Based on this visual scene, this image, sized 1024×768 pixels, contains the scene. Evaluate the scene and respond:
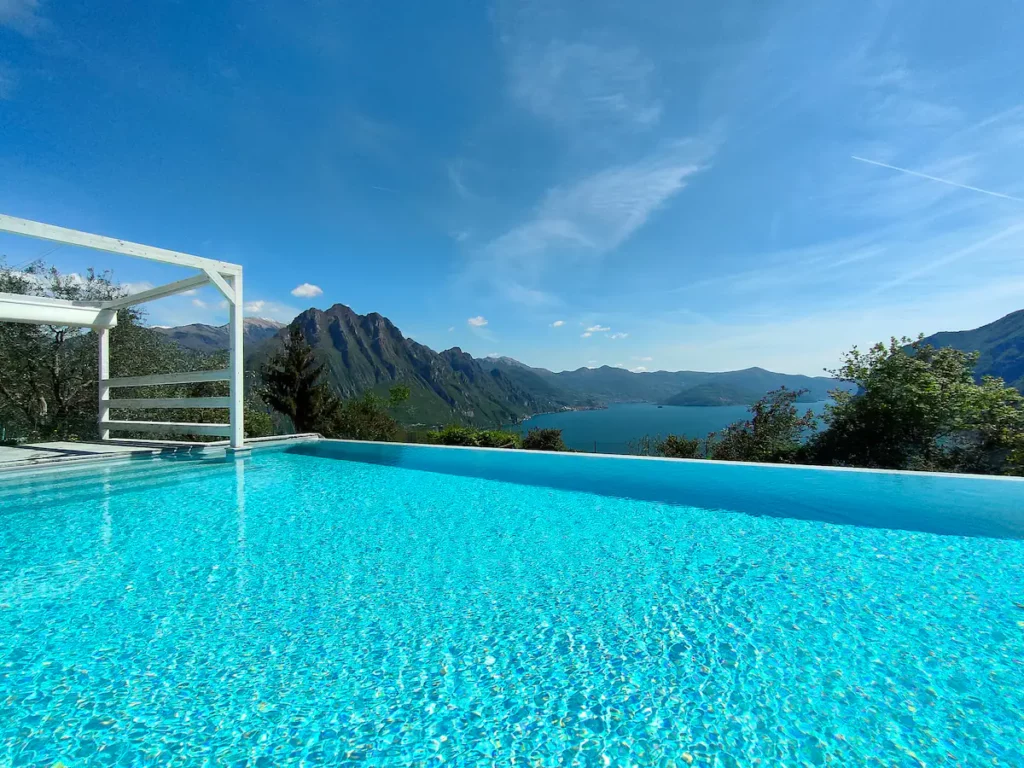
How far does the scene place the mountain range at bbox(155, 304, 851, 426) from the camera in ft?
329

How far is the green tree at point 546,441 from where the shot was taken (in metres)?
11.5

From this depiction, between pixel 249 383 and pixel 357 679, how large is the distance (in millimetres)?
17896

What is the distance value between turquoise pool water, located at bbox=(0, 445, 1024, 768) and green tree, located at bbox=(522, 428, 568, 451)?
583 centimetres

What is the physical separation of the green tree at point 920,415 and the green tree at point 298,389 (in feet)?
52.1

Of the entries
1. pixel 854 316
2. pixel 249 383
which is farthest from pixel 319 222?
pixel 854 316

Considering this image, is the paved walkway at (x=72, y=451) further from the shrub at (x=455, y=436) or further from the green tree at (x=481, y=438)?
the green tree at (x=481, y=438)

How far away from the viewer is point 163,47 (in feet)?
27.7

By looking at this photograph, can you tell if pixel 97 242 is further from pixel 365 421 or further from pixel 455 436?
pixel 365 421

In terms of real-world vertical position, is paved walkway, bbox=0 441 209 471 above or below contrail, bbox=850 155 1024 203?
below

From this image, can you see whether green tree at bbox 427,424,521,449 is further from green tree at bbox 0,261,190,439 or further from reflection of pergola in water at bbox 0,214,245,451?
green tree at bbox 0,261,190,439

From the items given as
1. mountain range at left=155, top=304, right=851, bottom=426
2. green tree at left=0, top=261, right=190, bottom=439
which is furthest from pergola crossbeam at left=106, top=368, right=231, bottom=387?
mountain range at left=155, top=304, right=851, bottom=426

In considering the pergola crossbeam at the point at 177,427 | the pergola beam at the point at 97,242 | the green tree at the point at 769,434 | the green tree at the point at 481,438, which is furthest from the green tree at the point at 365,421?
the green tree at the point at 769,434

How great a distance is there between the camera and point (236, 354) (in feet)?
26.8

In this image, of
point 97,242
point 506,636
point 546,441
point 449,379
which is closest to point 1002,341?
point 546,441
